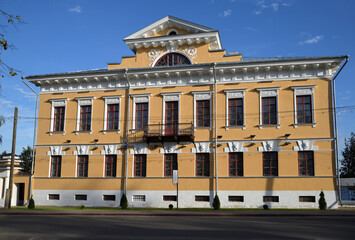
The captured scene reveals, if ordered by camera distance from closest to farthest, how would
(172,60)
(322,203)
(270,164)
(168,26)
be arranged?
(322,203) → (270,164) → (172,60) → (168,26)

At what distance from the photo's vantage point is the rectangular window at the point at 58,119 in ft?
97.9

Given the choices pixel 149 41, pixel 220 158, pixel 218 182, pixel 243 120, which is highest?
pixel 149 41

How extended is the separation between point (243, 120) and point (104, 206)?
12695 millimetres

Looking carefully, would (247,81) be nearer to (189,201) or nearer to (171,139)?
(171,139)

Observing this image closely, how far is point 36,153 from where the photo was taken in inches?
1169

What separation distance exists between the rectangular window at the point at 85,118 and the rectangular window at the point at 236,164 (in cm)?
1201

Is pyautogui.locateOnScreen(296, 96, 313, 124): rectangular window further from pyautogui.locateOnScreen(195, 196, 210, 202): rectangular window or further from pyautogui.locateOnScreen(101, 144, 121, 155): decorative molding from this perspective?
pyautogui.locateOnScreen(101, 144, 121, 155): decorative molding

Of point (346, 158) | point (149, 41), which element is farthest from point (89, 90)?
point (346, 158)

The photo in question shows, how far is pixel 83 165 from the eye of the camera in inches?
1131

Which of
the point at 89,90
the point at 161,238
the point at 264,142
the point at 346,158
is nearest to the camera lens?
the point at 161,238

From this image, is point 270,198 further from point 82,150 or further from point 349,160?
point 349,160

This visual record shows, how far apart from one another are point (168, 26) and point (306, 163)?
1512 centimetres

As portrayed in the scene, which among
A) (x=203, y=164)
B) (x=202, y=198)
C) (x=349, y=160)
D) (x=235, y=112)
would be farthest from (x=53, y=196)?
(x=349, y=160)

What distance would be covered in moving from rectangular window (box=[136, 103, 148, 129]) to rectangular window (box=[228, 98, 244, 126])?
6697 mm
